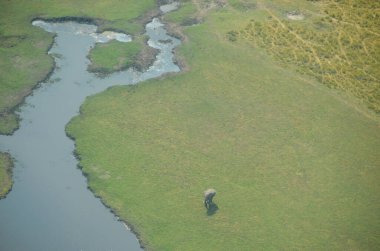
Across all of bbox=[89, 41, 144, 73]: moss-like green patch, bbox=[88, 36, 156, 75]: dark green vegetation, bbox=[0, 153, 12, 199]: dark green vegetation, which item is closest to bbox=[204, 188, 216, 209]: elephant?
bbox=[0, 153, 12, 199]: dark green vegetation

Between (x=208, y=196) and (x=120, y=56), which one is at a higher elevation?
(x=120, y=56)

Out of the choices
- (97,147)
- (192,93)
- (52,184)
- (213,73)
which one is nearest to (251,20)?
(213,73)

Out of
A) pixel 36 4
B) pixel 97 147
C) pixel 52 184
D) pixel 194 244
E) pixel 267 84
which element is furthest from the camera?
pixel 36 4

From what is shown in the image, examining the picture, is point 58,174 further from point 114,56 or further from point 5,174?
point 114,56

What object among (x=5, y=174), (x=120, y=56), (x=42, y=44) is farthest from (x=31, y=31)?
(x=5, y=174)

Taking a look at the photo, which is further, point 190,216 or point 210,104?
point 210,104

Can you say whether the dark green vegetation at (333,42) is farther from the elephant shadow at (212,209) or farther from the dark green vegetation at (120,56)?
the elephant shadow at (212,209)

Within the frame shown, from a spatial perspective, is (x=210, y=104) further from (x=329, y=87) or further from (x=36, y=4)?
(x=36, y=4)

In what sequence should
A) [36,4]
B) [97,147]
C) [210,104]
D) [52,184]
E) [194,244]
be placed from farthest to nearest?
1. [36,4]
2. [210,104]
3. [97,147]
4. [52,184]
5. [194,244]
